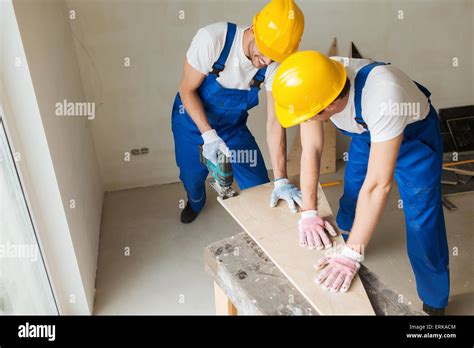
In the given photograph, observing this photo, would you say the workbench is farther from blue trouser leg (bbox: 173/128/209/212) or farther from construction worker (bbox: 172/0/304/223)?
blue trouser leg (bbox: 173/128/209/212)

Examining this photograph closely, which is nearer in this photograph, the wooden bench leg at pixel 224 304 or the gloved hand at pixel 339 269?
the gloved hand at pixel 339 269

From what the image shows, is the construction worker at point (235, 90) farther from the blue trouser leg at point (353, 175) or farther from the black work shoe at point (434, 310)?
the black work shoe at point (434, 310)

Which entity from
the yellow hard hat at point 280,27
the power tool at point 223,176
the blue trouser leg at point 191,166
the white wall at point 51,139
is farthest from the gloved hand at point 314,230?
the white wall at point 51,139

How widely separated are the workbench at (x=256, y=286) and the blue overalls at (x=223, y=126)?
77 cm

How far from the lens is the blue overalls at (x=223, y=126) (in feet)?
8.54

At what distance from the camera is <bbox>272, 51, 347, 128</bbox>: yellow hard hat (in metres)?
1.78

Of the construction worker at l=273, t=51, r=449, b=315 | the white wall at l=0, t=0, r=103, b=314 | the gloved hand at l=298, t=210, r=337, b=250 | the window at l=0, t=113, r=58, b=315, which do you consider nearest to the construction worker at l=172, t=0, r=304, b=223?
the gloved hand at l=298, t=210, r=337, b=250

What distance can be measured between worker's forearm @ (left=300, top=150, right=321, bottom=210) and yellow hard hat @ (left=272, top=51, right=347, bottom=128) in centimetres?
41

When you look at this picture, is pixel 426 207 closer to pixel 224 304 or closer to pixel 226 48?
pixel 224 304

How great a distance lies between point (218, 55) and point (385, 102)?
3.05 ft

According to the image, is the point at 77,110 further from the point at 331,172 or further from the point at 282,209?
the point at 331,172

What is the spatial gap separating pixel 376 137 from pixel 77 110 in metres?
1.99

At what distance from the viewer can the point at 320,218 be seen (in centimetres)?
209
